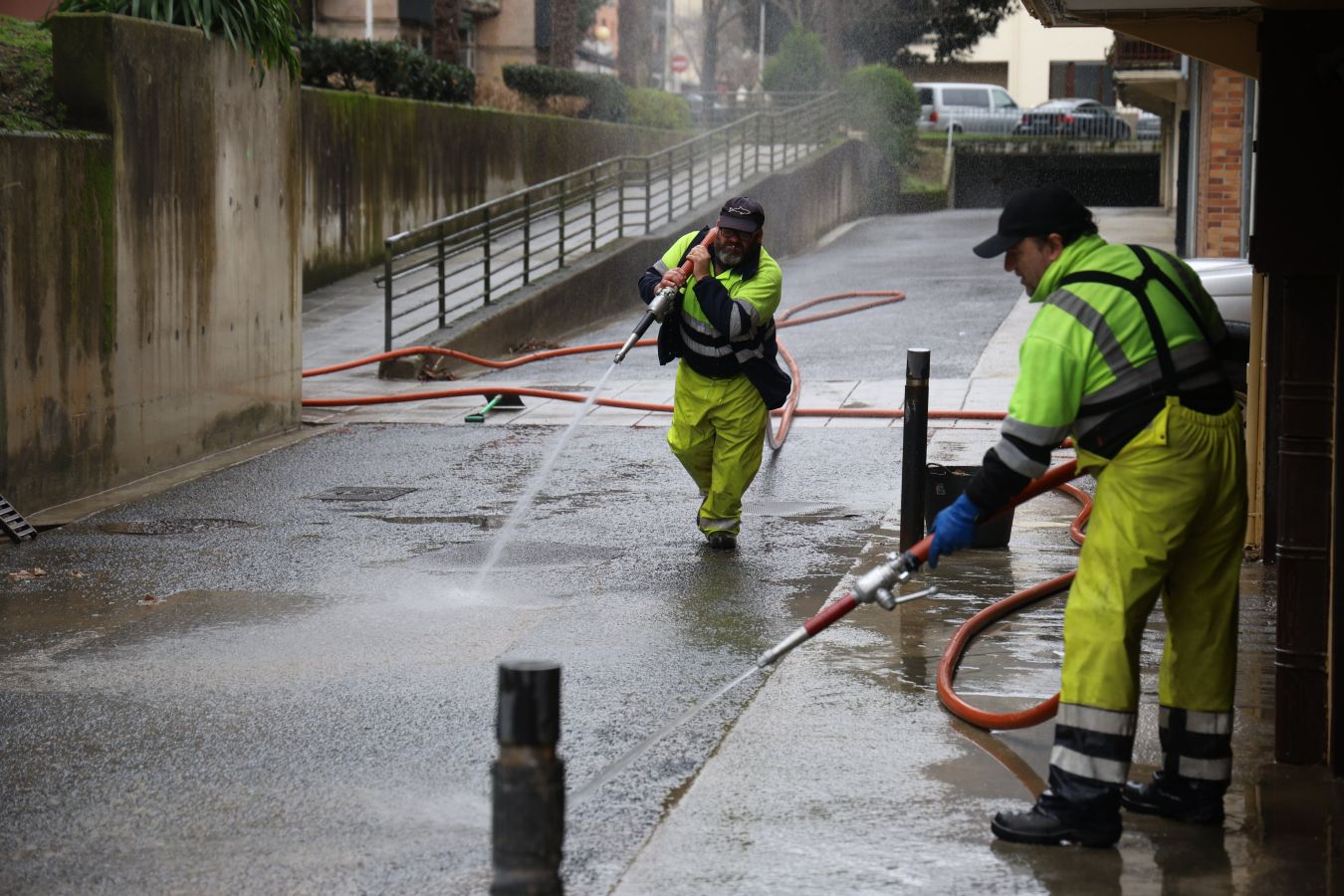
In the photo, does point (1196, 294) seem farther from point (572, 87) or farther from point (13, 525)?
point (572, 87)

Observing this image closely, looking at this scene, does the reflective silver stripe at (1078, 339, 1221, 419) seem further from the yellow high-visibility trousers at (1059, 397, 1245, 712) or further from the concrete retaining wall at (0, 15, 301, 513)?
the concrete retaining wall at (0, 15, 301, 513)

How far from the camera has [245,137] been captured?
40.4 ft

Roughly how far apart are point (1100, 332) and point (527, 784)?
2178 millimetres

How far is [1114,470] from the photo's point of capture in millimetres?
4684

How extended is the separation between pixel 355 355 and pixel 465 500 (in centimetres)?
702

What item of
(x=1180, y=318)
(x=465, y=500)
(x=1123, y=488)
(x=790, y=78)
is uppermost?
(x=790, y=78)

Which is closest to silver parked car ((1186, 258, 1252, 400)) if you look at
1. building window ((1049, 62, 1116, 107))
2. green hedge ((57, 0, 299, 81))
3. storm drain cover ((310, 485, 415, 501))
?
storm drain cover ((310, 485, 415, 501))

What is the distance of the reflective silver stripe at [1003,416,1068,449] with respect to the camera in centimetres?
459

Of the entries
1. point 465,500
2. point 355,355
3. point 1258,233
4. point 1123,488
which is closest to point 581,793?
point 1123,488

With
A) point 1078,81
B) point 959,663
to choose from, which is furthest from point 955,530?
point 1078,81

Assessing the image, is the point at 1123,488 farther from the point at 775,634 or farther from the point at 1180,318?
the point at 775,634

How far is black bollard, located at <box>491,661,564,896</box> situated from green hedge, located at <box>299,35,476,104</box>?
64.1ft

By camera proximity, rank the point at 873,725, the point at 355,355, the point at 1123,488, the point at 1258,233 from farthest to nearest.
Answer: the point at 355,355 → the point at 873,725 → the point at 1258,233 → the point at 1123,488

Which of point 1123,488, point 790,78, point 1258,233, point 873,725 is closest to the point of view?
point 1123,488
